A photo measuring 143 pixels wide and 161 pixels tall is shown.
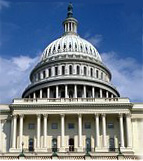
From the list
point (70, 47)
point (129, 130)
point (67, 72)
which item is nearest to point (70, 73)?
point (67, 72)

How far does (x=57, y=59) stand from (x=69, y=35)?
14145 millimetres

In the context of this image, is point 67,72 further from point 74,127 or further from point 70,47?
point 74,127

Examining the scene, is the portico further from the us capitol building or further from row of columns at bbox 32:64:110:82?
row of columns at bbox 32:64:110:82

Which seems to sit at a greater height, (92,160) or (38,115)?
(38,115)

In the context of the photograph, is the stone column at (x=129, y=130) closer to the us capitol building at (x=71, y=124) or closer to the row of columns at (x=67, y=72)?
the us capitol building at (x=71, y=124)

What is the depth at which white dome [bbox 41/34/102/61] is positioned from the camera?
118 meters

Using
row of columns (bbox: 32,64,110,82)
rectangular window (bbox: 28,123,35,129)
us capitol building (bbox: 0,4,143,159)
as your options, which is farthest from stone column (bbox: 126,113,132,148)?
row of columns (bbox: 32,64,110,82)

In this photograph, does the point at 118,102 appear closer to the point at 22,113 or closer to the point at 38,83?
the point at 22,113

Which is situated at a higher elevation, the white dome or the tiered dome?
the white dome

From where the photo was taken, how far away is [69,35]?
411ft

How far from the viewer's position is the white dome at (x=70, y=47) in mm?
117938

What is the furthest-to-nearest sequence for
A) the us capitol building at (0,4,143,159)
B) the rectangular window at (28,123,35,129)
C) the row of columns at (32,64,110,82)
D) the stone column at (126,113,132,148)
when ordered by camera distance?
the row of columns at (32,64,110,82) → the rectangular window at (28,123,35,129) → the us capitol building at (0,4,143,159) → the stone column at (126,113,132,148)

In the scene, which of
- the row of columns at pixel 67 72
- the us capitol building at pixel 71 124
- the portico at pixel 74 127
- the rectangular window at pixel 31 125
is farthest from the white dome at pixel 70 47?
the rectangular window at pixel 31 125

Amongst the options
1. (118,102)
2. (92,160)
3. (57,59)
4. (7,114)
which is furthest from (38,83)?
(92,160)
